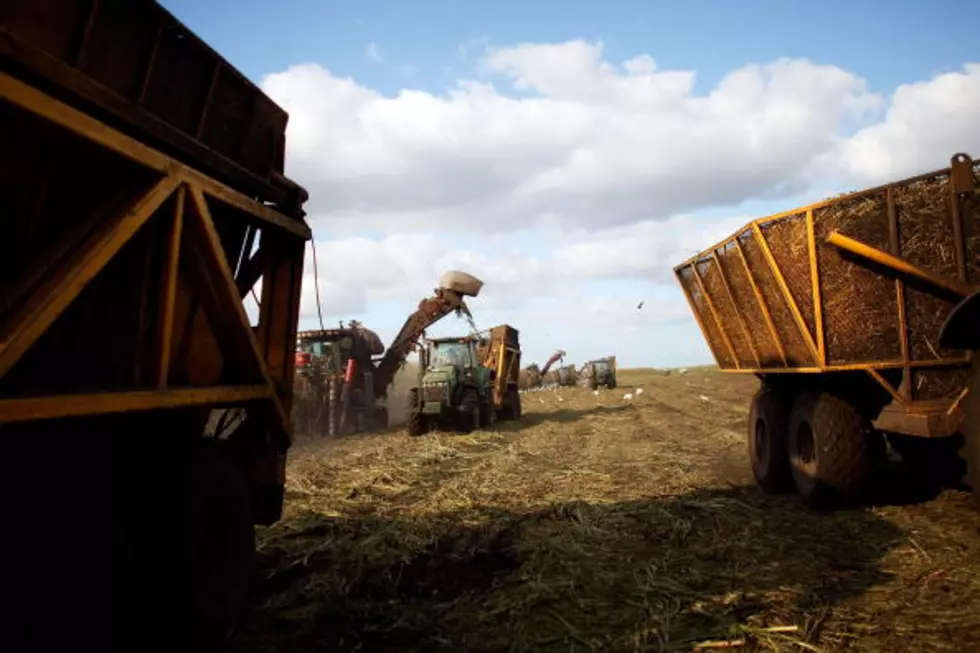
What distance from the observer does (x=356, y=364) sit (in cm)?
1922

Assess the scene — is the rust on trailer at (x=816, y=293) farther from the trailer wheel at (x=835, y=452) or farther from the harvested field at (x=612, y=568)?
A: the harvested field at (x=612, y=568)

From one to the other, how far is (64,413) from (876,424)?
587 cm

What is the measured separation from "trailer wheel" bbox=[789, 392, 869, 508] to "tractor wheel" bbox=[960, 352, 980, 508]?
3.67 feet

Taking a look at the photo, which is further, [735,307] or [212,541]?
[735,307]

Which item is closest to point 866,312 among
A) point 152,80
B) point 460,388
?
point 152,80

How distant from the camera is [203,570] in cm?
329

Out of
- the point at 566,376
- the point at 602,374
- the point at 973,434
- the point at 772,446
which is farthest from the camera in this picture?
the point at 566,376

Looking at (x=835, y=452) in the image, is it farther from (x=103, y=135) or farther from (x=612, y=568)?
(x=103, y=135)

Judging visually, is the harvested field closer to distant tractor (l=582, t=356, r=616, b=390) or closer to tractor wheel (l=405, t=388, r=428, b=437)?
tractor wheel (l=405, t=388, r=428, b=437)

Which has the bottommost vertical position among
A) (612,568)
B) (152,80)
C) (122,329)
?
(612,568)

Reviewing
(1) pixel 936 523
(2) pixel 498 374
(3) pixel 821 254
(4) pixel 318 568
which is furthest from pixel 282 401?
(2) pixel 498 374

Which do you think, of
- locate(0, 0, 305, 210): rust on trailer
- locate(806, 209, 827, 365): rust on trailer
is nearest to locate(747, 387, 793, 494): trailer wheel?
locate(806, 209, 827, 365): rust on trailer

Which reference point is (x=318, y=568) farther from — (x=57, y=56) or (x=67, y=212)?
(x=57, y=56)

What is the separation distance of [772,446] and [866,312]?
218cm
